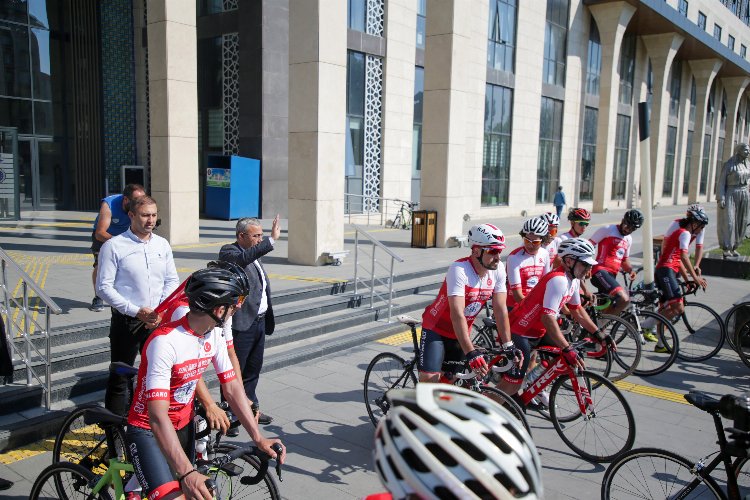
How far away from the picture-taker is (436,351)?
5.10 meters

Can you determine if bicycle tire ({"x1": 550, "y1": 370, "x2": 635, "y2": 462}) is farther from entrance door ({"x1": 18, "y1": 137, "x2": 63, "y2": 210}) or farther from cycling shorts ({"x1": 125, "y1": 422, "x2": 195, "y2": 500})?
entrance door ({"x1": 18, "y1": 137, "x2": 63, "y2": 210})

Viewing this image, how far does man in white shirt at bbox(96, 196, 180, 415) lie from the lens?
4.69 m

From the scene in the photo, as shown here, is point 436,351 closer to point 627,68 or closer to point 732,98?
point 627,68

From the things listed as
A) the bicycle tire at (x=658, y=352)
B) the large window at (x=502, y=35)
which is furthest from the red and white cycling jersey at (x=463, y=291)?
the large window at (x=502, y=35)

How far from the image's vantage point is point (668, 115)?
42812mm

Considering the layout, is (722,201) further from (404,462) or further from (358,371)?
(404,462)

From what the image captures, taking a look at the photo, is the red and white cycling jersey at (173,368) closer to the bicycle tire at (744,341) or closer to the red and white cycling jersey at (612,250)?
the red and white cycling jersey at (612,250)

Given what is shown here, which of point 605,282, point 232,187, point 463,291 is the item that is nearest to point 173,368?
point 463,291

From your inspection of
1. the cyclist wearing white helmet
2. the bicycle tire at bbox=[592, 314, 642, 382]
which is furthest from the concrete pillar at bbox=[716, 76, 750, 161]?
the cyclist wearing white helmet

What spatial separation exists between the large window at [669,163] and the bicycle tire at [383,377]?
44.6 metres

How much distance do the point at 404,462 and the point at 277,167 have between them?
64.6 ft

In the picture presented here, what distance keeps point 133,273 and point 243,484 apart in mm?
2152

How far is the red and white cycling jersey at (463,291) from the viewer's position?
4879mm

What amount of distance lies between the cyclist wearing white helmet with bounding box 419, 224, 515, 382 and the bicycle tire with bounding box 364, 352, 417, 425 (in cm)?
51
